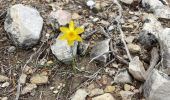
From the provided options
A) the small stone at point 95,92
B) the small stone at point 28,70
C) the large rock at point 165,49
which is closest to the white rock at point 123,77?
the small stone at point 95,92

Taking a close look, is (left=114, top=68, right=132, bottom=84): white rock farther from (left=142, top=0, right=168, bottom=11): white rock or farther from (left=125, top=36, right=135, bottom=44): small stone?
(left=142, top=0, right=168, bottom=11): white rock

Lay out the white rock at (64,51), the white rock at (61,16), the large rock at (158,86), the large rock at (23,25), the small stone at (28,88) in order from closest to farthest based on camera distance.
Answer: the large rock at (158,86), the small stone at (28,88), the white rock at (64,51), the large rock at (23,25), the white rock at (61,16)

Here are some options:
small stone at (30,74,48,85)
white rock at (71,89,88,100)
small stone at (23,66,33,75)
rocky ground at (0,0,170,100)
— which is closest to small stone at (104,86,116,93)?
rocky ground at (0,0,170,100)

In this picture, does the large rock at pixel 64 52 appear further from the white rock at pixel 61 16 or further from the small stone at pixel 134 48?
the small stone at pixel 134 48

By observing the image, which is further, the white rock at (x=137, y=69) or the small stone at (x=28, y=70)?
the small stone at (x=28, y=70)

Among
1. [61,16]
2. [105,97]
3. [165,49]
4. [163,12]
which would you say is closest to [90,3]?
[61,16]

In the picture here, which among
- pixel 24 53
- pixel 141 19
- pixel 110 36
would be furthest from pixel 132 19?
pixel 24 53

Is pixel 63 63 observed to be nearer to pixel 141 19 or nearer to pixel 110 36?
pixel 110 36
